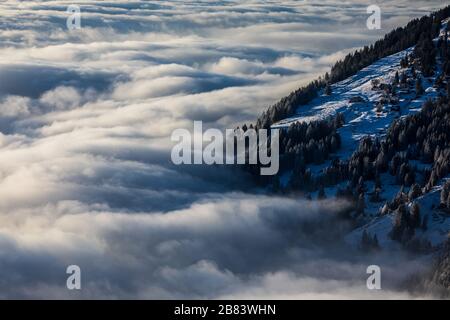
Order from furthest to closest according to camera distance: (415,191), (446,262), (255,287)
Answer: (415,191) → (255,287) → (446,262)

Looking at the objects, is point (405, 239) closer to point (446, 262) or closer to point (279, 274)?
point (446, 262)

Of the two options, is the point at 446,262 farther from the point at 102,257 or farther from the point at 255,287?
the point at 102,257

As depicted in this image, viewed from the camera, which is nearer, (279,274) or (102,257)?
(279,274)

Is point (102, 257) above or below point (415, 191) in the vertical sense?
below

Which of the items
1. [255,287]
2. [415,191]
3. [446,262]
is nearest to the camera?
[446,262]
